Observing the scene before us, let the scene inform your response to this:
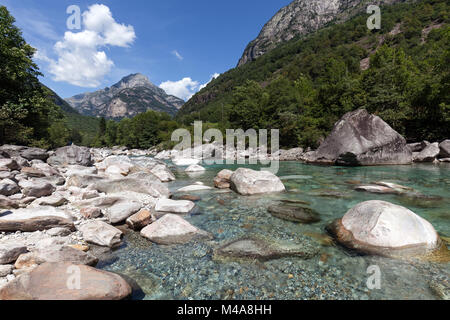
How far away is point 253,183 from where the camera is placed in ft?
29.8

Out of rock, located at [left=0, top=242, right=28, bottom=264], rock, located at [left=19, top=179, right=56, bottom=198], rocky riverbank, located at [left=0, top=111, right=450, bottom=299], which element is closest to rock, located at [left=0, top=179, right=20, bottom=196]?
rocky riverbank, located at [left=0, top=111, right=450, bottom=299]

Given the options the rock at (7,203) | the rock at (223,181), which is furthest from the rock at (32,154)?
the rock at (223,181)

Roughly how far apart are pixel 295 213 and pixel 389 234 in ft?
8.40

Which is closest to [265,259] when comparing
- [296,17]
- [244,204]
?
[244,204]

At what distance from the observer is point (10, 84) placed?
16.9m

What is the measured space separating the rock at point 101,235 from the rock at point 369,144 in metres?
19.6

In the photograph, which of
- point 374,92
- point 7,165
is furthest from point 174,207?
point 374,92

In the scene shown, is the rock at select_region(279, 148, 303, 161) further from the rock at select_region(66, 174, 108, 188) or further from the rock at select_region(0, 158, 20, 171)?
the rock at select_region(0, 158, 20, 171)

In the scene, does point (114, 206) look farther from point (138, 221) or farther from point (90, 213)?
point (138, 221)

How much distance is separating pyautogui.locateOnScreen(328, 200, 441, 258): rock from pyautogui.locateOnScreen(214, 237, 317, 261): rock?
3.38 ft

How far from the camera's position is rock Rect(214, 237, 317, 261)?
4180 millimetres
